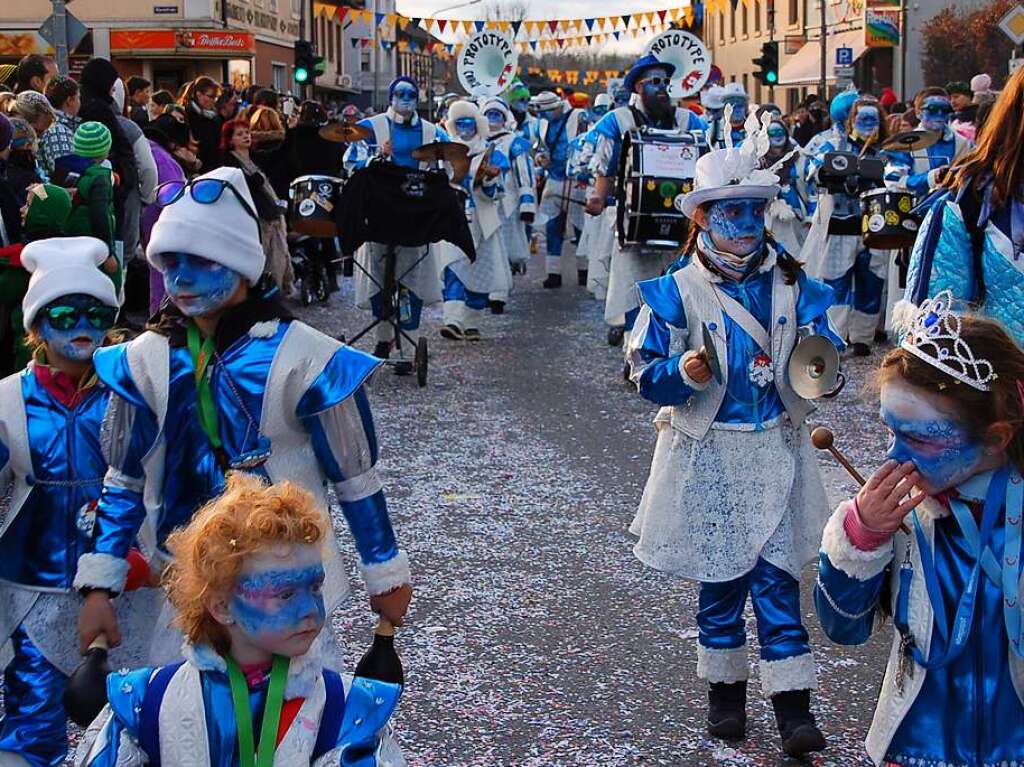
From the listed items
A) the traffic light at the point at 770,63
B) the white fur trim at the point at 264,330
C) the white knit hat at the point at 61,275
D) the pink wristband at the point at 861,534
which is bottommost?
the pink wristband at the point at 861,534

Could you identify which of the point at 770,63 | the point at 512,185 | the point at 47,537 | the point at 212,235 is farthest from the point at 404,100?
the point at 770,63

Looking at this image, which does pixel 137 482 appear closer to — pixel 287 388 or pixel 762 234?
pixel 287 388

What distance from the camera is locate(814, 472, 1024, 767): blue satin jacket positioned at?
290 cm

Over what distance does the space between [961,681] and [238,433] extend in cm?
160

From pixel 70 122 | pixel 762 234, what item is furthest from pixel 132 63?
pixel 762 234

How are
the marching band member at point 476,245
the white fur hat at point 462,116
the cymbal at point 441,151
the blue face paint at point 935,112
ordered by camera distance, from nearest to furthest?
the cymbal at point 441,151
the blue face paint at point 935,112
the marching band member at point 476,245
the white fur hat at point 462,116

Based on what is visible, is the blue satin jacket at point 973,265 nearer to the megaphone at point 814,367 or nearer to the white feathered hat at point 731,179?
the megaphone at point 814,367

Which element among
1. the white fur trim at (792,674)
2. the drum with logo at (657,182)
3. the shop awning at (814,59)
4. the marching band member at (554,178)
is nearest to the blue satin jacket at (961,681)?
the white fur trim at (792,674)

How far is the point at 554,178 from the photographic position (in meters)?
17.4

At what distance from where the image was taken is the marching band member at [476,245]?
12.4m

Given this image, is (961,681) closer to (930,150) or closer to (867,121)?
(930,150)

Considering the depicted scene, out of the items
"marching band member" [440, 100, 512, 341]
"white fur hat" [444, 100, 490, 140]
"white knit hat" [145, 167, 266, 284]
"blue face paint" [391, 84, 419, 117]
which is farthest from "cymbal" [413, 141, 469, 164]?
"white knit hat" [145, 167, 266, 284]

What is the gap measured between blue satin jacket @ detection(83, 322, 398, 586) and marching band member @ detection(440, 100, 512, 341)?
348 inches

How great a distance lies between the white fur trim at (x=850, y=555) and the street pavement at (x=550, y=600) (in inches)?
62.1
